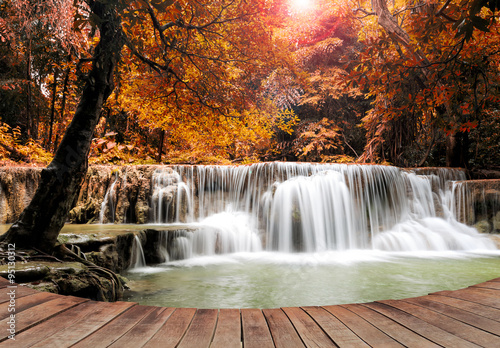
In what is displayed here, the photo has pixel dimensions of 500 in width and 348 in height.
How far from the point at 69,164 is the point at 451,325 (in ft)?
13.2

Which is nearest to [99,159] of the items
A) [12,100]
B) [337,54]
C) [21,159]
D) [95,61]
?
[21,159]

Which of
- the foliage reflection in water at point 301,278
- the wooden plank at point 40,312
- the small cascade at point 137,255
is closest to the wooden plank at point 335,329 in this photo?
the wooden plank at point 40,312

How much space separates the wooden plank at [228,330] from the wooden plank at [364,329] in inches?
24.7

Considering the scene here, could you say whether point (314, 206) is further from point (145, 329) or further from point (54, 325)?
point (54, 325)

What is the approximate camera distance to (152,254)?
633cm

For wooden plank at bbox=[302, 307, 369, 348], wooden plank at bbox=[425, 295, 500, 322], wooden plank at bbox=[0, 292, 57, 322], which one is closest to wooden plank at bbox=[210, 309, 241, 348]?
wooden plank at bbox=[302, 307, 369, 348]

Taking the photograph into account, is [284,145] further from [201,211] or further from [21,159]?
[21,159]

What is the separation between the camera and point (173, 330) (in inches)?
60.2

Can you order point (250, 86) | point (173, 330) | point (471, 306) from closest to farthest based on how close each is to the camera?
point (173, 330) → point (471, 306) → point (250, 86)

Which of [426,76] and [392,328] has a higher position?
[426,76]

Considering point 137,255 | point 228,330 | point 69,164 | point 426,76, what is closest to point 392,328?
point 228,330

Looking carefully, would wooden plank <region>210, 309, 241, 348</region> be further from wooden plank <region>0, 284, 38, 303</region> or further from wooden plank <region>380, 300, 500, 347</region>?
wooden plank <region>0, 284, 38, 303</region>

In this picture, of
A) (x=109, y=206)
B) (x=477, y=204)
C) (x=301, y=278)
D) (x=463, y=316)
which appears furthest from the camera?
(x=109, y=206)

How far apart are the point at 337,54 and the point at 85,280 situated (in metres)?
18.9
